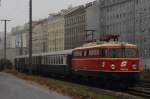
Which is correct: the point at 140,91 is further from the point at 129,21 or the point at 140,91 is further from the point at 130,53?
the point at 129,21

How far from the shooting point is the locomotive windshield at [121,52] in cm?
3206

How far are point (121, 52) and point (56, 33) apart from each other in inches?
4600

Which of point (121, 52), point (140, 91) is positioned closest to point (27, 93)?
point (140, 91)

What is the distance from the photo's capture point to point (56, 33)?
149 meters

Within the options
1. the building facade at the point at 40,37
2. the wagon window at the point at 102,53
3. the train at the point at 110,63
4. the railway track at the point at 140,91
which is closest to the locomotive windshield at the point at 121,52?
the train at the point at 110,63

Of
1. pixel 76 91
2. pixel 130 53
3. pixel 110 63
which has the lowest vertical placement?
pixel 76 91

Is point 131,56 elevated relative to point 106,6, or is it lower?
lower

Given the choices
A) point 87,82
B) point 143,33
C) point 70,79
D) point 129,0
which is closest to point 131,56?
point 87,82

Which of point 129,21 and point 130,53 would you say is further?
point 129,21

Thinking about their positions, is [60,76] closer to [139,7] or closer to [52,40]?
[139,7]

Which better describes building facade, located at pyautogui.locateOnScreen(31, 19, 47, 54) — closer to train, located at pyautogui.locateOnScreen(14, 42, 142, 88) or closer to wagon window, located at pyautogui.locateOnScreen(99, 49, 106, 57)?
train, located at pyautogui.locateOnScreen(14, 42, 142, 88)

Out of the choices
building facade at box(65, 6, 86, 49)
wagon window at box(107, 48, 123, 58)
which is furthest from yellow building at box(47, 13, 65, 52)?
wagon window at box(107, 48, 123, 58)

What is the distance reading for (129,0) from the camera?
328 feet

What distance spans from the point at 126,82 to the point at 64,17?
112155 millimetres
